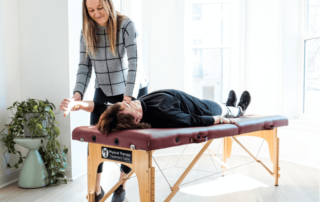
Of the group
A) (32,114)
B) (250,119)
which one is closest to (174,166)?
(250,119)

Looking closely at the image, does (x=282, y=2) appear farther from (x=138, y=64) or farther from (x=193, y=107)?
(x=138, y=64)

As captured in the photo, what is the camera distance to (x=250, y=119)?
2.15 metres

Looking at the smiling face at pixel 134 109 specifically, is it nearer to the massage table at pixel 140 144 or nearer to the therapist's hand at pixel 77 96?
the massage table at pixel 140 144

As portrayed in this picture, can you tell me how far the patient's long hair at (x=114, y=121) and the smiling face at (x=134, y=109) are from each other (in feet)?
0.09

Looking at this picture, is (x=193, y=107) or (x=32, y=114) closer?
(x=193, y=107)

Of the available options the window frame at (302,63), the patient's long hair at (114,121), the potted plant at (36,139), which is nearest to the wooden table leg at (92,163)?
the patient's long hair at (114,121)

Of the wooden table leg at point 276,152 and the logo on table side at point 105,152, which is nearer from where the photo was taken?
the logo on table side at point 105,152

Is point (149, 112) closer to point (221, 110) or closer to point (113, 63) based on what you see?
point (113, 63)

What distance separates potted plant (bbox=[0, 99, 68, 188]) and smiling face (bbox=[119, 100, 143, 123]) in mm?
1019

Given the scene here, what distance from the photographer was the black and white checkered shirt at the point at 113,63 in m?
1.81

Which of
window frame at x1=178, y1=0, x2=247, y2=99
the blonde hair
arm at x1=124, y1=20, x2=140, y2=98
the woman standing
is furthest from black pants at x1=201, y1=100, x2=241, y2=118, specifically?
window frame at x1=178, y1=0, x2=247, y2=99

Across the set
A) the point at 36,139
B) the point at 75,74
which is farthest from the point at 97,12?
the point at 36,139

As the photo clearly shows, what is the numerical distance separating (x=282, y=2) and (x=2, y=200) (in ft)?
11.4

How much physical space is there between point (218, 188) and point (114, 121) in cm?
130
